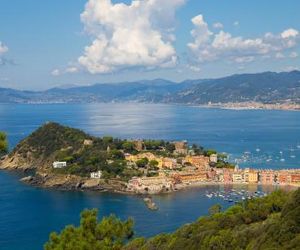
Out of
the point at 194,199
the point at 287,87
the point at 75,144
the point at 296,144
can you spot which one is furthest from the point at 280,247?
the point at 287,87

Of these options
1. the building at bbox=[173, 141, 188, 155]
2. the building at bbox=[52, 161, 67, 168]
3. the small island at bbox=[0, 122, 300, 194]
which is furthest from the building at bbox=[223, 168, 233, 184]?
the building at bbox=[52, 161, 67, 168]

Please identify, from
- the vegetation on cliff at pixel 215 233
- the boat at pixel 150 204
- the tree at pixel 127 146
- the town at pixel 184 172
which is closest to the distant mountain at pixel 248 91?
the town at pixel 184 172

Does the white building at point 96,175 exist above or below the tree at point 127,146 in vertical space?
below

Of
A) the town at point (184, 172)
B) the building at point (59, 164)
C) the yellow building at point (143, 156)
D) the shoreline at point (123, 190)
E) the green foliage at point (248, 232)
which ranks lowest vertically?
the shoreline at point (123, 190)

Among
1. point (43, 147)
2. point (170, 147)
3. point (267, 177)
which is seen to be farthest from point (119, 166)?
point (267, 177)

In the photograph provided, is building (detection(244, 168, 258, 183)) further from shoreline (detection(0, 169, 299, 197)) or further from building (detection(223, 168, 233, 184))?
building (detection(223, 168, 233, 184))

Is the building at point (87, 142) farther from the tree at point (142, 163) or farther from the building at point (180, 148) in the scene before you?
the building at point (180, 148)

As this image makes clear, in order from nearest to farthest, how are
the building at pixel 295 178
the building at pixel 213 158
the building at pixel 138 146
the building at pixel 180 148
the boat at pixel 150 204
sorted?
1. the boat at pixel 150 204
2. the building at pixel 295 178
3. the building at pixel 213 158
4. the building at pixel 180 148
5. the building at pixel 138 146

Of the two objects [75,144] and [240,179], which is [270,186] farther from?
[75,144]

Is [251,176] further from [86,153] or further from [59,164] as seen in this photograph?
[59,164]
